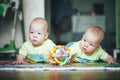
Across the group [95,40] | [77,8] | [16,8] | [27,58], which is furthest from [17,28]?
[77,8]

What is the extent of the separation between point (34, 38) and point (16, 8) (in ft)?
3.25

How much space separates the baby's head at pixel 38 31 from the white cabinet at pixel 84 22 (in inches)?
129

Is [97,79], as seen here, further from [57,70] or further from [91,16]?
[91,16]

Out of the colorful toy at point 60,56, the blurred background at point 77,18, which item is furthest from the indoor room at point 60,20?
the colorful toy at point 60,56

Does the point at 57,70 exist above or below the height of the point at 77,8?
below

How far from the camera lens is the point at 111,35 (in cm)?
598

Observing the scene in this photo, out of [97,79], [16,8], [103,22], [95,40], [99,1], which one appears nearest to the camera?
[97,79]

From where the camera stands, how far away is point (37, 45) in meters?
2.78

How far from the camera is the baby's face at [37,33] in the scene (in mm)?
2672

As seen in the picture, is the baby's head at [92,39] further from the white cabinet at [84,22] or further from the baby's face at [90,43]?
the white cabinet at [84,22]

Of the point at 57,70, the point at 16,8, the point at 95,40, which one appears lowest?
the point at 57,70

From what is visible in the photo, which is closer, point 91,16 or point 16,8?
point 16,8

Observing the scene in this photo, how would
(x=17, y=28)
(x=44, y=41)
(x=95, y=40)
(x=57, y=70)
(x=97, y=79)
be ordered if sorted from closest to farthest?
(x=97, y=79) → (x=57, y=70) → (x=95, y=40) → (x=44, y=41) → (x=17, y=28)

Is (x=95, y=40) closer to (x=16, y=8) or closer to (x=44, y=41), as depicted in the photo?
(x=44, y=41)
